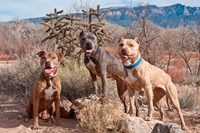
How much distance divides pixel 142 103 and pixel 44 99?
11.9ft

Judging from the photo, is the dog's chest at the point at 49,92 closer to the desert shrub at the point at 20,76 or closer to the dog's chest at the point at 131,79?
the dog's chest at the point at 131,79

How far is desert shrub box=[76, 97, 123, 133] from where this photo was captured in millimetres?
6441

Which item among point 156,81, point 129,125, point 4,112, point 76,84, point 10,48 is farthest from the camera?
point 10,48

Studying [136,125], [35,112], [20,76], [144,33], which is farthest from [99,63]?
[144,33]

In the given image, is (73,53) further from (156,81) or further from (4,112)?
(156,81)

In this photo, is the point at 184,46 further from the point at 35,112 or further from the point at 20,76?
the point at 35,112

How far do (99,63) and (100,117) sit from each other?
169 cm

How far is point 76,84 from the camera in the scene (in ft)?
31.0

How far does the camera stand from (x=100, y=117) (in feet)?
21.7

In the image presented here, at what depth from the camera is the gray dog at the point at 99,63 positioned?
792 cm

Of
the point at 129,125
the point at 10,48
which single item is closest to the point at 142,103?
the point at 129,125

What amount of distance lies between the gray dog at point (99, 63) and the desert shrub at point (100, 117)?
1139 mm

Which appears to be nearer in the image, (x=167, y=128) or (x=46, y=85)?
(x=167, y=128)

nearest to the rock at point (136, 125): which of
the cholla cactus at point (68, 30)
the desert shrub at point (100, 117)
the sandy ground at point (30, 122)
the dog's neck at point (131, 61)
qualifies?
the desert shrub at point (100, 117)
